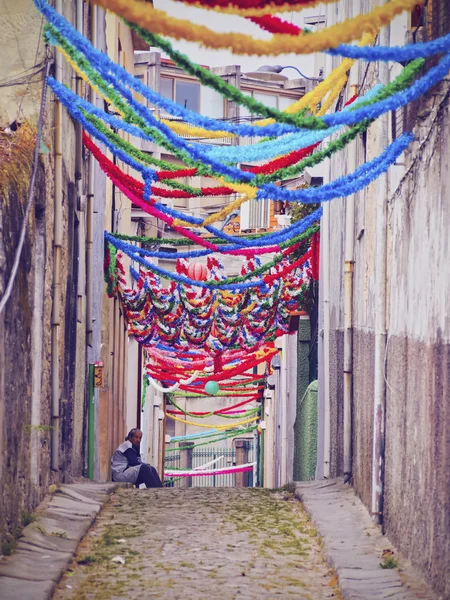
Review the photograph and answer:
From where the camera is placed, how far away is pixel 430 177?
285 inches

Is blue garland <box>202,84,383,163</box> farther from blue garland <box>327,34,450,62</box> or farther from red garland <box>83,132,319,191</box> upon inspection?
blue garland <box>327,34,450,62</box>

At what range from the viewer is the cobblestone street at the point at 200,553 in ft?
24.4

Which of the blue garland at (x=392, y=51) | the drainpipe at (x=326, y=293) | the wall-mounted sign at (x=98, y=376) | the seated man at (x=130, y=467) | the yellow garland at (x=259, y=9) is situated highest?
the yellow garland at (x=259, y=9)

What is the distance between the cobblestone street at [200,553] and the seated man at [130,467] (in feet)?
8.67

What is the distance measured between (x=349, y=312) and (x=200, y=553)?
166 inches

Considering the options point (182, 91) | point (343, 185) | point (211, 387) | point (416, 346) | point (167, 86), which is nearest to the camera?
point (416, 346)

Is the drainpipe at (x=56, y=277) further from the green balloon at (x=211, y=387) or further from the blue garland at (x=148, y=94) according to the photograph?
the green balloon at (x=211, y=387)

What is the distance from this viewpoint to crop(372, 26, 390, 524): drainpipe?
9430mm

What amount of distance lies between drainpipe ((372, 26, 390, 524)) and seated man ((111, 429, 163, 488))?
237 inches

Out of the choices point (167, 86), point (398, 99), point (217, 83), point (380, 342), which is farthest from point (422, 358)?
point (167, 86)

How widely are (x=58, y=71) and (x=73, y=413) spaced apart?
4.16m

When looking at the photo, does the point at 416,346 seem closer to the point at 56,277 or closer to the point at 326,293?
the point at 56,277

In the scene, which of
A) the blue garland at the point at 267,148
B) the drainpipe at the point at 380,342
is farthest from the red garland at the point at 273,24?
the drainpipe at the point at 380,342

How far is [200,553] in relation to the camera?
8.76m
